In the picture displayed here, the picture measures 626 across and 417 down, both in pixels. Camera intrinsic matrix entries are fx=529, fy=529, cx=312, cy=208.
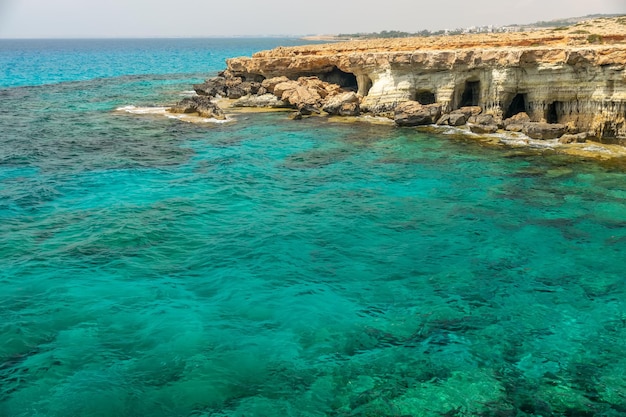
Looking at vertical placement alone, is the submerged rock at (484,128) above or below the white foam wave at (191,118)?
below

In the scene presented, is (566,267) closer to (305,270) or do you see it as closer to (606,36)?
(305,270)

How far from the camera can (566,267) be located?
17.8 metres

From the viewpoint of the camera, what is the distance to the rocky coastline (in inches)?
1238

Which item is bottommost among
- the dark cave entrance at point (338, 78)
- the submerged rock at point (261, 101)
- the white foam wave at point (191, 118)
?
the white foam wave at point (191, 118)

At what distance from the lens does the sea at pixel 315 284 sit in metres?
12.2

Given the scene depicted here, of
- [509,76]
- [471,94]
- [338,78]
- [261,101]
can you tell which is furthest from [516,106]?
[261,101]

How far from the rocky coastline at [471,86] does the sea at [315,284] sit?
4.93 meters

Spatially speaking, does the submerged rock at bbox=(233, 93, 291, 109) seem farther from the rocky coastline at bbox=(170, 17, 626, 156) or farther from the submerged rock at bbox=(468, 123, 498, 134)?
the submerged rock at bbox=(468, 123, 498, 134)

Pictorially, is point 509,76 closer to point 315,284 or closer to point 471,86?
point 471,86

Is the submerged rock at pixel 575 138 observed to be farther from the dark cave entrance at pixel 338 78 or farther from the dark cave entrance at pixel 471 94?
the dark cave entrance at pixel 338 78

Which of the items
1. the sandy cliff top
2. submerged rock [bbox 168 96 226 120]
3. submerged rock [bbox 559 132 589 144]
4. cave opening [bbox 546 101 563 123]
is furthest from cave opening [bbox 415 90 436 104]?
submerged rock [bbox 168 96 226 120]

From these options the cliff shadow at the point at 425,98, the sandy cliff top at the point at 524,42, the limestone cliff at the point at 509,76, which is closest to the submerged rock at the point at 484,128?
the limestone cliff at the point at 509,76

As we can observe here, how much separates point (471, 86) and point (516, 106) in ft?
12.1

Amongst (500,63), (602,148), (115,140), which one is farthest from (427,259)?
(115,140)
